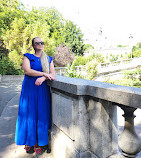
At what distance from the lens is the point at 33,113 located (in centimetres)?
234

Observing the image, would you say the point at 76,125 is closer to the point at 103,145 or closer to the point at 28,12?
the point at 103,145

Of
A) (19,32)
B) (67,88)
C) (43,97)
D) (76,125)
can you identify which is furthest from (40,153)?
(19,32)

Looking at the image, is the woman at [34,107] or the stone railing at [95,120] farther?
the woman at [34,107]

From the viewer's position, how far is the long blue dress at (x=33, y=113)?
2.35m

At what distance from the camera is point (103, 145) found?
152 cm

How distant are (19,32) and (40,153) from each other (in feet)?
60.7

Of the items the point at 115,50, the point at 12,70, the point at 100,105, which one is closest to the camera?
the point at 100,105

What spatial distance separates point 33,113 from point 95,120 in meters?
1.09

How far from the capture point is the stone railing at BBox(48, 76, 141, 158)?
4.42 feet

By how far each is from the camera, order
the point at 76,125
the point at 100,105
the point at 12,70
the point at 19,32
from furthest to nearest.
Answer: the point at 19,32 < the point at 12,70 < the point at 76,125 < the point at 100,105

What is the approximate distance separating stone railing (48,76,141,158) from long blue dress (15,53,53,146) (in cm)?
33

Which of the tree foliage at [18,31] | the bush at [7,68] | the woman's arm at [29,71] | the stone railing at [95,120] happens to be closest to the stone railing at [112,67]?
the tree foliage at [18,31]

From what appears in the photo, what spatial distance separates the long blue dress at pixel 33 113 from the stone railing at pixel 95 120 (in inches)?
13.1

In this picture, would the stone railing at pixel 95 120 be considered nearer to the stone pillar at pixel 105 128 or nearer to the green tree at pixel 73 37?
the stone pillar at pixel 105 128
